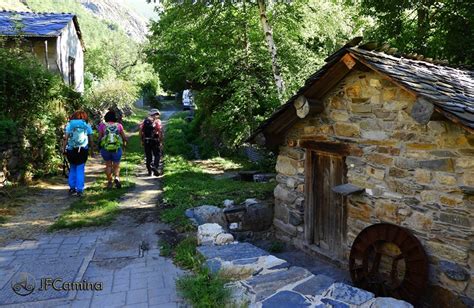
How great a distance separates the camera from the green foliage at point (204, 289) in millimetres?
3580

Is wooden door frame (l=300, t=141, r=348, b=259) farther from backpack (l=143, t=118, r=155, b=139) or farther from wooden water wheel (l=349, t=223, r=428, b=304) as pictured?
backpack (l=143, t=118, r=155, b=139)

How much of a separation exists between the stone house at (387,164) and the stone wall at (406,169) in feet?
0.04

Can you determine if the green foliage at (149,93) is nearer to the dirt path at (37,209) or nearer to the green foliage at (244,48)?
the green foliage at (244,48)

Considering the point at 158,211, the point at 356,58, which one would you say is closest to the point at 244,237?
the point at 158,211

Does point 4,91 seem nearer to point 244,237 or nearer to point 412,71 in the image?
point 244,237

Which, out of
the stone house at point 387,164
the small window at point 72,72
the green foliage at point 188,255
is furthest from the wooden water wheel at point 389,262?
the small window at point 72,72

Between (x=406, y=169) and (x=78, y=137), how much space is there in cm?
610

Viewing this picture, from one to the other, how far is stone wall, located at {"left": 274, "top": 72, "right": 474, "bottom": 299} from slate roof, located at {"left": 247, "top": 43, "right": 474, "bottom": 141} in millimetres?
237

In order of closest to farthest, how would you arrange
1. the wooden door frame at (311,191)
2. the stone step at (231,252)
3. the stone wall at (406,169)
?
the stone wall at (406,169)
the stone step at (231,252)
the wooden door frame at (311,191)

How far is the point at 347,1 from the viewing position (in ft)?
40.5

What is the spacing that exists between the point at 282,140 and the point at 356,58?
7.83ft

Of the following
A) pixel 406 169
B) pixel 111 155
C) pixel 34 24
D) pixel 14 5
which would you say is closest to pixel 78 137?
pixel 111 155

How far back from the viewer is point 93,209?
7004mm

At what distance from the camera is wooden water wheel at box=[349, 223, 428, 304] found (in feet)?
15.1
